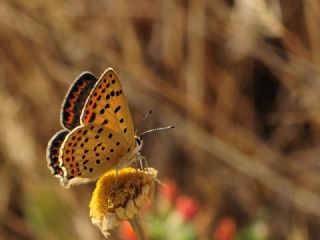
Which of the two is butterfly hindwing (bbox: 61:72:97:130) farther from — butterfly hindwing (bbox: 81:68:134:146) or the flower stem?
the flower stem


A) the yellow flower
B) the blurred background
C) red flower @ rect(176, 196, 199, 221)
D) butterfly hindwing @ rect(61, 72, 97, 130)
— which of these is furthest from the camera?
the blurred background

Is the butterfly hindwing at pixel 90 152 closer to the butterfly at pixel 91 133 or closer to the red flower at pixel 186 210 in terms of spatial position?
the butterfly at pixel 91 133

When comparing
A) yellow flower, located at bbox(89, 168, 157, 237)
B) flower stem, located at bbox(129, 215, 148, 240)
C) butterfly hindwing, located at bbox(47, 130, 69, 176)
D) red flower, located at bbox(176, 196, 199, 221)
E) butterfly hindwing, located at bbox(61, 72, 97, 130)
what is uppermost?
butterfly hindwing, located at bbox(61, 72, 97, 130)

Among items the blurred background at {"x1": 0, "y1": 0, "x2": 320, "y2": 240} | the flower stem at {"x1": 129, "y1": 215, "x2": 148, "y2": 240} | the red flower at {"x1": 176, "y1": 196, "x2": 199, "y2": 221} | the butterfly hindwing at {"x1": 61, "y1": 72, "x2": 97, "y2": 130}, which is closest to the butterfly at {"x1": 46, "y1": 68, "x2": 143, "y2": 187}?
the butterfly hindwing at {"x1": 61, "y1": 72, "x2": 97, "y2": 130}

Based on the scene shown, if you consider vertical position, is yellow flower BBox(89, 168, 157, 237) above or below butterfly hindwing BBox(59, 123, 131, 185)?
below

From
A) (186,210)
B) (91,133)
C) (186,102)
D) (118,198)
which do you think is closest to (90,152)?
(91,133)

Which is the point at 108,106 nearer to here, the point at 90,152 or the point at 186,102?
the point at 90,152
